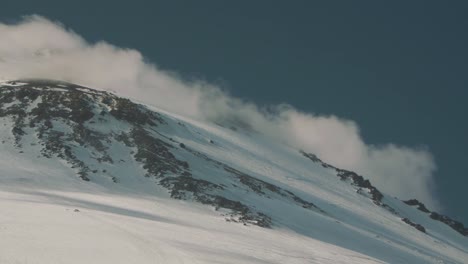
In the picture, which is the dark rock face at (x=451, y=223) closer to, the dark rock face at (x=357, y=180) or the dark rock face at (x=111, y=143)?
the dark rock face at (x=357, y=180)

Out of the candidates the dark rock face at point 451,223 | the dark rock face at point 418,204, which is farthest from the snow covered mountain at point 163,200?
the dark rock face at point 418,204

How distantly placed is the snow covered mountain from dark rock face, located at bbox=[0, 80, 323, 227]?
8.3 inches

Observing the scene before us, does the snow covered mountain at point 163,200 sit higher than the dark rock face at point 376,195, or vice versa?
the dark rock face at point 376,195

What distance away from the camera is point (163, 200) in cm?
5006

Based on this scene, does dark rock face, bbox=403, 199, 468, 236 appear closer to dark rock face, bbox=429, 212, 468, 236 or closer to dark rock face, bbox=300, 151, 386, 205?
dark rock face, bbox=429, 212, 468, 236

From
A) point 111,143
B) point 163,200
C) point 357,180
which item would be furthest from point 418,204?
point 163,200

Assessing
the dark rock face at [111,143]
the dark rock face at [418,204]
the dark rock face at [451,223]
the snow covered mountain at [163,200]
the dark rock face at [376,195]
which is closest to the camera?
the snow covered mountain at [163,200]

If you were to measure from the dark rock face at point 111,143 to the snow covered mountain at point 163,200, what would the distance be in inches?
8.3

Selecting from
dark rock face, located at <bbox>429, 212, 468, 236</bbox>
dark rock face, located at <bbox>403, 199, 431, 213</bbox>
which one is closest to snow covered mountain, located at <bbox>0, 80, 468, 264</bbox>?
dark rock face, located at <bbox>429, 212, 468, 236</bbox>

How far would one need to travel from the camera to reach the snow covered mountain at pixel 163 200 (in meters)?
22.8

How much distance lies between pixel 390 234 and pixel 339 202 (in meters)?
12.5

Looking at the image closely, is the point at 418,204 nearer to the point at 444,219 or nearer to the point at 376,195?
the point at 444,219

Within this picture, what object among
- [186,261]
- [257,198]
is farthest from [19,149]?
[186,261]

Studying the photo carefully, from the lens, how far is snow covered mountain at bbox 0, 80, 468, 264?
22797mm
